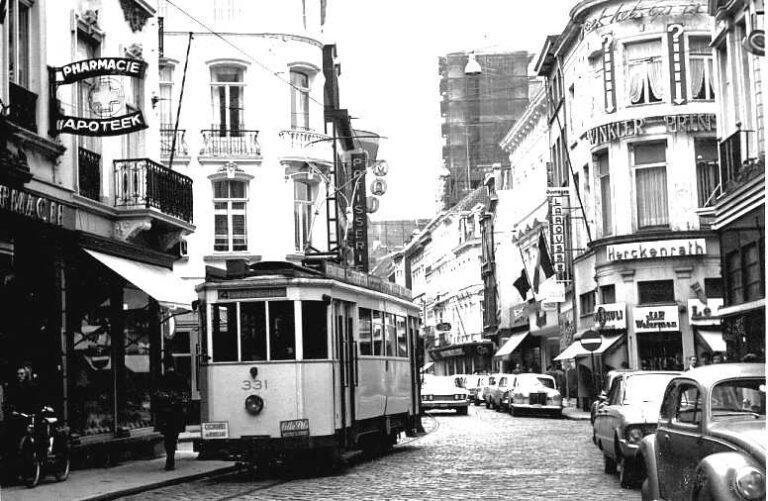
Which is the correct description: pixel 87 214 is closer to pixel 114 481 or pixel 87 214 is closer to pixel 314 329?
pixel 314 329

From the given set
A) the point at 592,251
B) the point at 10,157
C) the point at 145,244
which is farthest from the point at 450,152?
the point at 10,157

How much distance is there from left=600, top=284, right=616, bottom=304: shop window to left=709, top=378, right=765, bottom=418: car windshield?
3364 centimetres

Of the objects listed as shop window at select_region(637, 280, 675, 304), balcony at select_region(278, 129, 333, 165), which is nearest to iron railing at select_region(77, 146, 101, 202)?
balcony at select_region(278, 129, 333, 165)

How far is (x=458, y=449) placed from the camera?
2458cm

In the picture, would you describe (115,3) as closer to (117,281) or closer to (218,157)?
(117,281)

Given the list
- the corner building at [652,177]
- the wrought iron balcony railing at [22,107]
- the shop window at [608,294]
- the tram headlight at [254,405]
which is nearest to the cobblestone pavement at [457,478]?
the tram headlight at [254,405]

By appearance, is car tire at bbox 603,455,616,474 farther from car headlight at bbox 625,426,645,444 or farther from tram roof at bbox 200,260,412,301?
tram roof at bbox 200,260,412,301

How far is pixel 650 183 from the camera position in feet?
141

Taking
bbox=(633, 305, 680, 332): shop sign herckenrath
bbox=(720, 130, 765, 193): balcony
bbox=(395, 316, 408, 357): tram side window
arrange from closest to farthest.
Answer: bbox=(720, 130, 765, 193): balcony, bbox=(395, 316, 408, 357): tram side window, bbox=(633, 305, 680, 332): shop sign herckenrath

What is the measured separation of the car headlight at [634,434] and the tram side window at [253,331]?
18.6 feet

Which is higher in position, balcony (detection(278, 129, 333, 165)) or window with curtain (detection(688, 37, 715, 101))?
window with curtain (detection(688, 37, 715, 101))

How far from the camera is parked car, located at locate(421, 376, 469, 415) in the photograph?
1764 inches

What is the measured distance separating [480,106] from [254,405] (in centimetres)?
7986

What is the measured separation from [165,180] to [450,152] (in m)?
76.8
